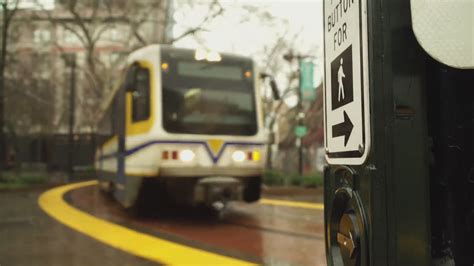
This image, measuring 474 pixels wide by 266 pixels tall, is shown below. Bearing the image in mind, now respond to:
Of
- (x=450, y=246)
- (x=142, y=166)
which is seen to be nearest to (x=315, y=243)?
(x=142, y=166)

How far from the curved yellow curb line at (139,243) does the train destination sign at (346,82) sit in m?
2.94

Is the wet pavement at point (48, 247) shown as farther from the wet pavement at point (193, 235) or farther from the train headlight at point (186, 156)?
the train headlight at point (186, 156)

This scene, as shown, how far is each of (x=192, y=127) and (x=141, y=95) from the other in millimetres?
1101

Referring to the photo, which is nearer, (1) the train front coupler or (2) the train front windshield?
(1) the train front coupler

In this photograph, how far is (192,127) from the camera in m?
8.20

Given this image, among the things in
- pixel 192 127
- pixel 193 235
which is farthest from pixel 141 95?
pixel 193 235

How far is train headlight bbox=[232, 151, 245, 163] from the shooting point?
834 centimetres

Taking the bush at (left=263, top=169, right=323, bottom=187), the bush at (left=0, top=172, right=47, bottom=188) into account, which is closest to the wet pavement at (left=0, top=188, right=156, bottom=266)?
the bush at (left=0, top=172, right=47, bottom=188)

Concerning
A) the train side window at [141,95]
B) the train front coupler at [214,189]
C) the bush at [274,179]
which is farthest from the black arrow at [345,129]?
the bush at [274,179]

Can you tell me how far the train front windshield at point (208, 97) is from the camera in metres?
8.20

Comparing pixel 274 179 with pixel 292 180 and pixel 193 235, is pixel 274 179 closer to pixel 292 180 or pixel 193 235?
pixel 292 180

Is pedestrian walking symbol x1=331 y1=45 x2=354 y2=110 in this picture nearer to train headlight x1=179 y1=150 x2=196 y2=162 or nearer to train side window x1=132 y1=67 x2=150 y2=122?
train headlight x1=179 y1=150 x2=196 y2=162

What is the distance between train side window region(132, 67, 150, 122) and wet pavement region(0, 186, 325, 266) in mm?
1966

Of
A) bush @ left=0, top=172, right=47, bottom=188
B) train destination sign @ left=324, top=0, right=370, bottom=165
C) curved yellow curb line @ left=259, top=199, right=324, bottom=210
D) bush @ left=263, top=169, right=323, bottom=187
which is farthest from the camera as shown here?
bush @ left=0, top=172, right=47, bottom=188
